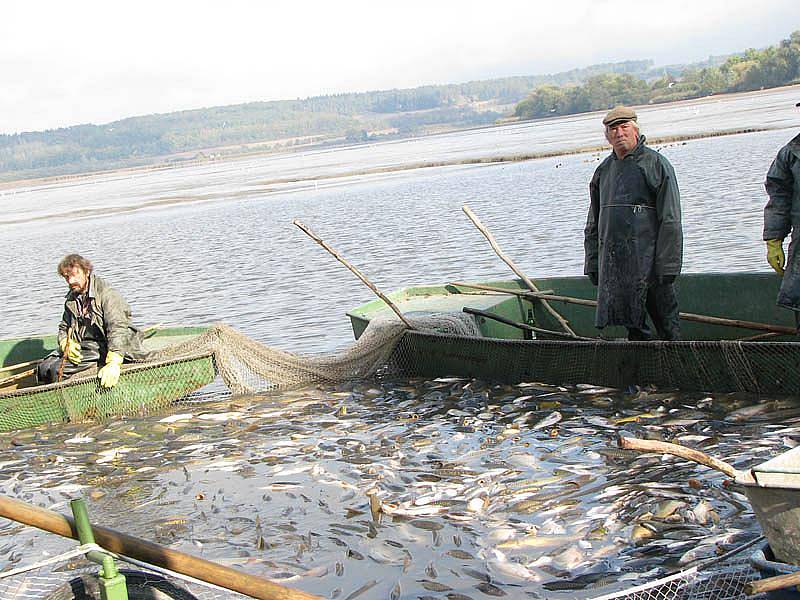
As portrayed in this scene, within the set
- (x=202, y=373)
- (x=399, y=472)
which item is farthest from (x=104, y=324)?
(x=399, y=472)

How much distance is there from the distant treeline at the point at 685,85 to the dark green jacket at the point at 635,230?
111 metres

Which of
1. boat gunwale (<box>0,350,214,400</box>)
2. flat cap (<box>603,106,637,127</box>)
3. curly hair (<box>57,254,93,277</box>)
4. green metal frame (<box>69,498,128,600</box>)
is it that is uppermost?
flat cap (<box>603,106,637,127</box>)

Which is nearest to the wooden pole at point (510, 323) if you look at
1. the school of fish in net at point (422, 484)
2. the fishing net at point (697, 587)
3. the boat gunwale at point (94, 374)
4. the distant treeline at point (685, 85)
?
the school of fish in net at point (422, 484)

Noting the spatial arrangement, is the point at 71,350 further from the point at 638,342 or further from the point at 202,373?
the point at 638,342

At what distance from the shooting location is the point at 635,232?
834 centimetres

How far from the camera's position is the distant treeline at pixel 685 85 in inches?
4375

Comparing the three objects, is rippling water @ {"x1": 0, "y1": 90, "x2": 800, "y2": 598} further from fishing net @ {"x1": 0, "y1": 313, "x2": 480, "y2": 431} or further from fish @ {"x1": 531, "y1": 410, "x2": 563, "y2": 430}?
fishing net @ {"x1": 0, "y1": 313, "x2": 480, "y2": 431}

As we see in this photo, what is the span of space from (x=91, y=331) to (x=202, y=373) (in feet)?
4.17

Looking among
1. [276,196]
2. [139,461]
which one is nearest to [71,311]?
[139,461]

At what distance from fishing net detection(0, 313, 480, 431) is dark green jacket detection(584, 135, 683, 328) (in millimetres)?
2371

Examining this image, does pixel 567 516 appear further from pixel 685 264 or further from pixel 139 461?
pixel 685 264

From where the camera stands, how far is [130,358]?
10875mm

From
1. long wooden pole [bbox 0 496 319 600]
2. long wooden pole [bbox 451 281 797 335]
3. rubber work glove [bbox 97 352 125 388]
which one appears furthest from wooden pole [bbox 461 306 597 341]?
long wooden pole [bbox 0 496 319 600]

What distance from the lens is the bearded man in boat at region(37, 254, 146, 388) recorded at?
10430mm
